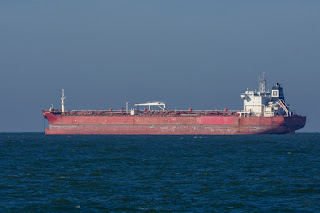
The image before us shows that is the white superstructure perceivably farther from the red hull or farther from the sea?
the sea

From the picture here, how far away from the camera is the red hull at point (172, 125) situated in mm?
94312

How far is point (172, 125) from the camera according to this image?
324ft

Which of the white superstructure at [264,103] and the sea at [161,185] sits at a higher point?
the white superstructure at [264,103]

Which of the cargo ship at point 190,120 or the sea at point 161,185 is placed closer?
the sea at point 161,185

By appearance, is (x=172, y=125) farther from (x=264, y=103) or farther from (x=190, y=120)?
(x=264, y=103)

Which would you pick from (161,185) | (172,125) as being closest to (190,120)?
(172,125)

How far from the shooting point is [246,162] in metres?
41.8

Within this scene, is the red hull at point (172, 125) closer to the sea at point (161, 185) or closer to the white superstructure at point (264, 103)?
the white superstructure at point (264, 103)

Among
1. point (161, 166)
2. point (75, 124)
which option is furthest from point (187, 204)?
point (75, 124)

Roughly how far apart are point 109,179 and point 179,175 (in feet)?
15.1

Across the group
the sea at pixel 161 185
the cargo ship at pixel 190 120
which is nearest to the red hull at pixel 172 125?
the cargo ship at pixel 190 120

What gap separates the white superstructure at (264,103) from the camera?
325 feet

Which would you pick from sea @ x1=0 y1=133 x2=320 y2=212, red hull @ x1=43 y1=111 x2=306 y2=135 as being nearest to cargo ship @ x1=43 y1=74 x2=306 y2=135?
red hull @ x1=43 y1=111 x2=306 y2=135

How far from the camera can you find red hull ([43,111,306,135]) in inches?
3713
